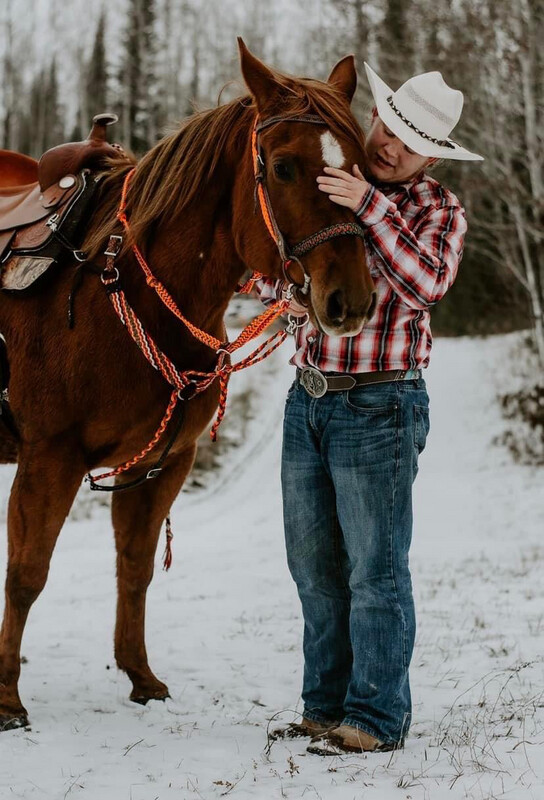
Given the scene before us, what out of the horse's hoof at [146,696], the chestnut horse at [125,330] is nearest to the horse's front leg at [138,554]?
the horse's hoof at [146,696]

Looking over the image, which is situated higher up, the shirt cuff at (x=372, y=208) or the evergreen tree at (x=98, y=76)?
the evergreen tree at (x=98, y=76)

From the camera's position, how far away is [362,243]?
9.01 feet

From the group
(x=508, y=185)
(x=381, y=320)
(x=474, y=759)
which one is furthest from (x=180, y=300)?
(x=508, y=185)

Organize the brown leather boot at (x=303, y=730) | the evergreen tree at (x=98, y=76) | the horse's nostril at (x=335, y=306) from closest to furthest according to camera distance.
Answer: the horse's nostril at (x=335, y=306) < the brown leather boot at (x=303, y=730) < the evergreen tree at (x=98, y=76)

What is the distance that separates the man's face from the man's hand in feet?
1.01

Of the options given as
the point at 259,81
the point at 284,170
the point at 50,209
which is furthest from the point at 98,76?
the point at 284,170

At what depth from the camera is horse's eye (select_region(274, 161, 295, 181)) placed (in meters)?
2.83

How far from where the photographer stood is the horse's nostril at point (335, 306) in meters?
2.66

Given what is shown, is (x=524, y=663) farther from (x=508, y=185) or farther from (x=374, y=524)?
(x=508, y=185)

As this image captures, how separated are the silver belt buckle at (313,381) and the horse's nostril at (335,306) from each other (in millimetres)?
463

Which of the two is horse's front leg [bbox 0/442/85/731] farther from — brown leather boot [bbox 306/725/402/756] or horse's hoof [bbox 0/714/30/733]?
brown leather boot [bbox 306/725/402/756]

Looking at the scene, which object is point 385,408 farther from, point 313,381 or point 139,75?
point 139,75

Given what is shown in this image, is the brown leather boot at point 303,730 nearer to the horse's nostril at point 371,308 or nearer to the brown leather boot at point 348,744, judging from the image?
the brown leather boot at point 348,744

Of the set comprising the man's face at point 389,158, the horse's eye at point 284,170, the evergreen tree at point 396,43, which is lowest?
the horse's eye at point 284,170
